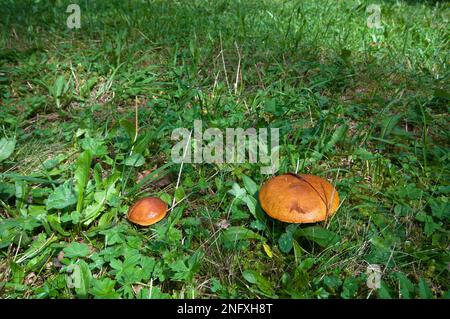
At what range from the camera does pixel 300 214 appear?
5.49 ft

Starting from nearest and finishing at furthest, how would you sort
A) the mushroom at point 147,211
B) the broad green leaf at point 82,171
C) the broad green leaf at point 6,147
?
the mushroom at point 147,211, the broad green leaf at point 82,171, the broad green leaf at point 6,147

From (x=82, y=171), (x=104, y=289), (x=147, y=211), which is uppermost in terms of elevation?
(x=82, y=171)

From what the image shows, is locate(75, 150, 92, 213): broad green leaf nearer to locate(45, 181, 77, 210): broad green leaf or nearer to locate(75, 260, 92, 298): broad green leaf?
locate(45, 181, 77, 210): broad green leaf

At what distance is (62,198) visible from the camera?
1.89 m

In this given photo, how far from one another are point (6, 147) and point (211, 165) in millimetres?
1162

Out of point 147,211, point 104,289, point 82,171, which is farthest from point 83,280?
point 82,171

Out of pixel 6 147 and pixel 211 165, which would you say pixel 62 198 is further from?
pixel 211 165

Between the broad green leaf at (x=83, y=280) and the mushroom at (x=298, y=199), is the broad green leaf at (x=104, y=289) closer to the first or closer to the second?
the broad green leaf at (x=83, y=280)

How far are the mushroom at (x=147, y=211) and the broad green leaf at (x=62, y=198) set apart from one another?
0.29 meters

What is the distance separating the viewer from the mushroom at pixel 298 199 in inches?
66.3

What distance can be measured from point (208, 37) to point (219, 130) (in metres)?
1.28

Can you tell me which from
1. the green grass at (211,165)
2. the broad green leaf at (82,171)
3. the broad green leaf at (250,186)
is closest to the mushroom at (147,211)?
the green grass at (211,165)

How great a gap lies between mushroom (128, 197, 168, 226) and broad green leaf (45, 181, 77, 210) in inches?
11.4

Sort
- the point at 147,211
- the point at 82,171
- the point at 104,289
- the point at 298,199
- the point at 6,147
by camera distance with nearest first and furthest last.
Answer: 1. the point at 104,289
2. the point at 298,199
3. the point at 147,211
4. the point at 82,171
5. the point at 6,147
